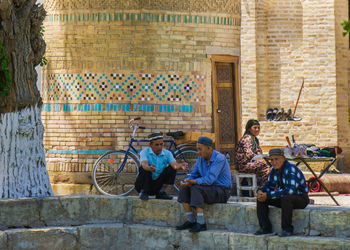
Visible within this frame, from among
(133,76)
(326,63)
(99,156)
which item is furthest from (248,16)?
(99,156)

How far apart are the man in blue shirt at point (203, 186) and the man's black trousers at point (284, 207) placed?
2.66 ft

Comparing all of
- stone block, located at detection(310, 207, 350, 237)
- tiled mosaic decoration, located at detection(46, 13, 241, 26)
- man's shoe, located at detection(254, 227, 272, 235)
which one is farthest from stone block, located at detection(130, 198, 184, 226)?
tiled mosaic decoration, located at detection(46, 13, 241, 26)

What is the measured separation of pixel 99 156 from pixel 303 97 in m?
5.74

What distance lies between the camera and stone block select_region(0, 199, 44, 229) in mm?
9844

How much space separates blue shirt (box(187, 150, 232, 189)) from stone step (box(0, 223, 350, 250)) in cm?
68

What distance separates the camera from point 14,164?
1058cm

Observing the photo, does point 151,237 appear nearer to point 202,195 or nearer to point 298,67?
point 202,195

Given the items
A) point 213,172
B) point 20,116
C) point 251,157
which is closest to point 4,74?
point 20,116

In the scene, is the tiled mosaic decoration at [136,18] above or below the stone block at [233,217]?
above

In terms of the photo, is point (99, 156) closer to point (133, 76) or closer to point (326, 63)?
point (133, 76)

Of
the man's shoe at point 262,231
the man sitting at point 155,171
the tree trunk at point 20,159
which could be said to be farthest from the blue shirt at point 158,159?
the man's shoe at point 262,231

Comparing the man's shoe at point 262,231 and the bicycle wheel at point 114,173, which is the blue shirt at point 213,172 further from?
the bicycle wheel at point 114,173

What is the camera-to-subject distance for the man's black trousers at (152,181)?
10242mm

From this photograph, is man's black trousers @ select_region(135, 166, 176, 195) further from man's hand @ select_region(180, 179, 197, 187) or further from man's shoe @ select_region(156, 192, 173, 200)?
man's hand @ select_region(180, 179, 197, 187)
